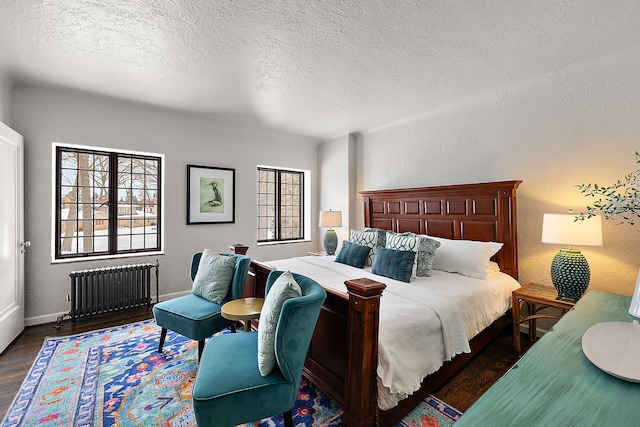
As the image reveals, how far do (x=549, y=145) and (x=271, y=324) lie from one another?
10.2 ft

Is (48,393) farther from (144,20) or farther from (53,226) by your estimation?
(144,20)

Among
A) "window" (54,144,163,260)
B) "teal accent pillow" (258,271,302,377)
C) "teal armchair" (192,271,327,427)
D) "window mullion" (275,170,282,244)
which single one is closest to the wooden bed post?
"teal armchair" (192,271,327,427)

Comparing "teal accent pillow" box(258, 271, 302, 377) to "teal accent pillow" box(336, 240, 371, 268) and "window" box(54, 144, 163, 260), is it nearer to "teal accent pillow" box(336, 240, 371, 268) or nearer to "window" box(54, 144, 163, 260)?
"teal accent pillow" box(336, 240, 371, 268)

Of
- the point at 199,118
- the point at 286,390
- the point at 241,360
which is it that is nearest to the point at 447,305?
the point at 286,390

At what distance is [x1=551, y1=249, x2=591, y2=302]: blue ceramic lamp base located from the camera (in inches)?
94.4

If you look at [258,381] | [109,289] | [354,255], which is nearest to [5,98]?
[109,289]

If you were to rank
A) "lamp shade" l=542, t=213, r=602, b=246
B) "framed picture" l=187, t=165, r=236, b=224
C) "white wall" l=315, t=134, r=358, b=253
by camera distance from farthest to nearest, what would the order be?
1. "white wall" l=315, t=134, r=358, b=253
2. "framed picture" l=187, t=165, r=236, b=224
3. "lamp shade" l=542, t=213, r=602, b=246

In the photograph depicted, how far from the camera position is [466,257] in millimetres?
3043

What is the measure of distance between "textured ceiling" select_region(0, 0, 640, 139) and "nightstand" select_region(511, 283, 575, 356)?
80.7 inches

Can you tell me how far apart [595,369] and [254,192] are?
4408 millimetres

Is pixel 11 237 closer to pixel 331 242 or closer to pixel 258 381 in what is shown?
pixel 258 381

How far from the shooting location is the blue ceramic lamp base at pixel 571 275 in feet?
7.87

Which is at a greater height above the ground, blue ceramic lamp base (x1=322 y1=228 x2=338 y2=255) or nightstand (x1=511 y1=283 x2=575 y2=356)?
blue ceramic lamp base (x1=322 y1=228 x2=338 y2=255)

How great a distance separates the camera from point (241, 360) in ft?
5.53
